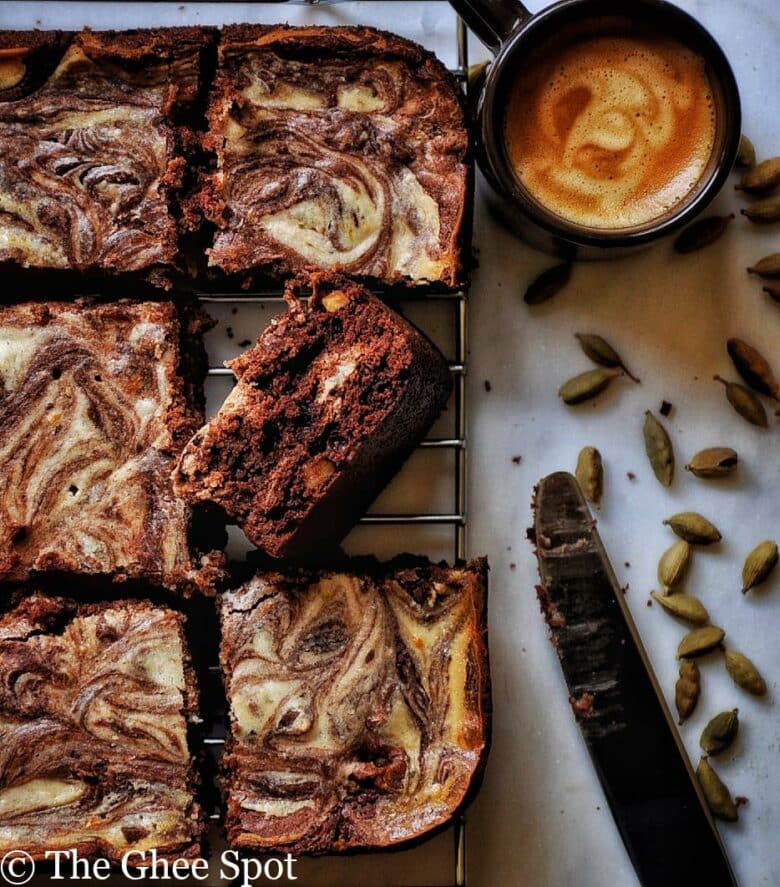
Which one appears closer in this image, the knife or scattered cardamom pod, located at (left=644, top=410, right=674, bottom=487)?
the knife

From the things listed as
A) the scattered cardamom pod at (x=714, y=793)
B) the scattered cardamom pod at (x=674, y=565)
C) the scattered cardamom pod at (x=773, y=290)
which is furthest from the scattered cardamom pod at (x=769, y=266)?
the scattered cardamom pod at (x=714, y=793)

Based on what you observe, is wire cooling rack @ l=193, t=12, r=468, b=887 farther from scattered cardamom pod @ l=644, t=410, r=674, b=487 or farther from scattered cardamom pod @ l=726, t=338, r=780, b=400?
scattered cardamom pod @ l=726, t=338, r=780, b=400

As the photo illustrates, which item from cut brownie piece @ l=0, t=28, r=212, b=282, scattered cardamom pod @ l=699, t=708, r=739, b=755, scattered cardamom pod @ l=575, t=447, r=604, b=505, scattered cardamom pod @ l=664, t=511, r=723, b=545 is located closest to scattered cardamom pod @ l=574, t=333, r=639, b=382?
scattered cardamom pod @ l=575, t=447, r=604, b=505

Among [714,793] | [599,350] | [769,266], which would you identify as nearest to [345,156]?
[599,350]

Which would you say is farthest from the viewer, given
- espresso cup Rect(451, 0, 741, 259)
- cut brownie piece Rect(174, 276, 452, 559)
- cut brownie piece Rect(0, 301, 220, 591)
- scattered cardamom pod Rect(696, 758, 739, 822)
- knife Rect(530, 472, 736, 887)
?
scattered cardamom pod Rect(696, 758, 739, 822)

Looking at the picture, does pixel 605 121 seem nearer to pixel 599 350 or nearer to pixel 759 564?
pixel 599 350

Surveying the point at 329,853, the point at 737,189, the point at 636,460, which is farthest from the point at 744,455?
the point at 329,853

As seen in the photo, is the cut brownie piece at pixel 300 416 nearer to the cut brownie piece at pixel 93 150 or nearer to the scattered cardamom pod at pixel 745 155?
the cut brownie piece at pixel 93 150
